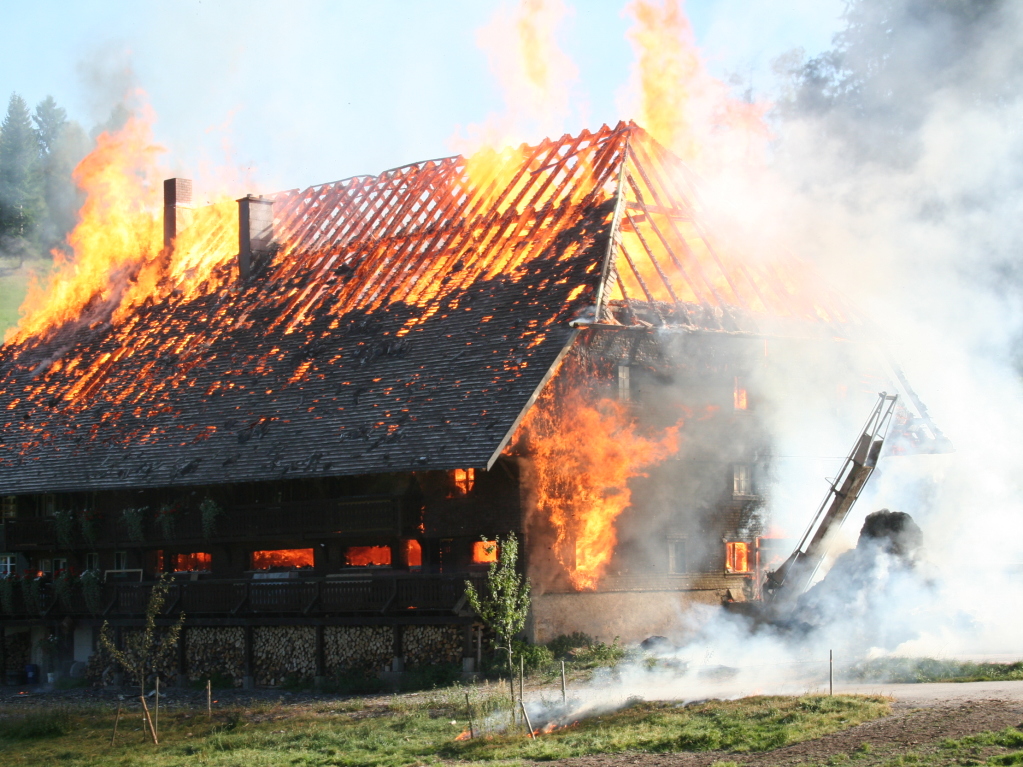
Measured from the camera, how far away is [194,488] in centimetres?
3656

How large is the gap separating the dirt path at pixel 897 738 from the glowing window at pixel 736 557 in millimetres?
14771

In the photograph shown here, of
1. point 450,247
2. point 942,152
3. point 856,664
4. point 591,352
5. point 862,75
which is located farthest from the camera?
point 862,75

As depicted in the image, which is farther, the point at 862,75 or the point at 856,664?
the point at 862,75

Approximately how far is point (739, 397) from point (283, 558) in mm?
12656

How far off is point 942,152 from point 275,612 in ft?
84.2

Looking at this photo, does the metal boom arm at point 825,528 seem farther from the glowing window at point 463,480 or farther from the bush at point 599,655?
the glowing window at point 463,480

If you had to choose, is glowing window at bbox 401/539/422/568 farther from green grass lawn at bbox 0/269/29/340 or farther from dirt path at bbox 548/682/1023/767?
green grass lawn at bbox 0/269/29/340

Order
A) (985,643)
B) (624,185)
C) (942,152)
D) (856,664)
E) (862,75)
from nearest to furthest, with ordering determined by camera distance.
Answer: (856,664), (985,643), (624,185), (942,152), (862,75)

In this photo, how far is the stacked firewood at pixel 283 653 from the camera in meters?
33.4

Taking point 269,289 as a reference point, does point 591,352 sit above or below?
below

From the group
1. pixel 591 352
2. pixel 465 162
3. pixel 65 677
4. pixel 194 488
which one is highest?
pixel 465 162

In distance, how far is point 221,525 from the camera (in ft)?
117

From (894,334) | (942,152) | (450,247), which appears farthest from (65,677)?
(942,152)

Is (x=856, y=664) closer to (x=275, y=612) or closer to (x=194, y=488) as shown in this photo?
(x=275, y=612)
